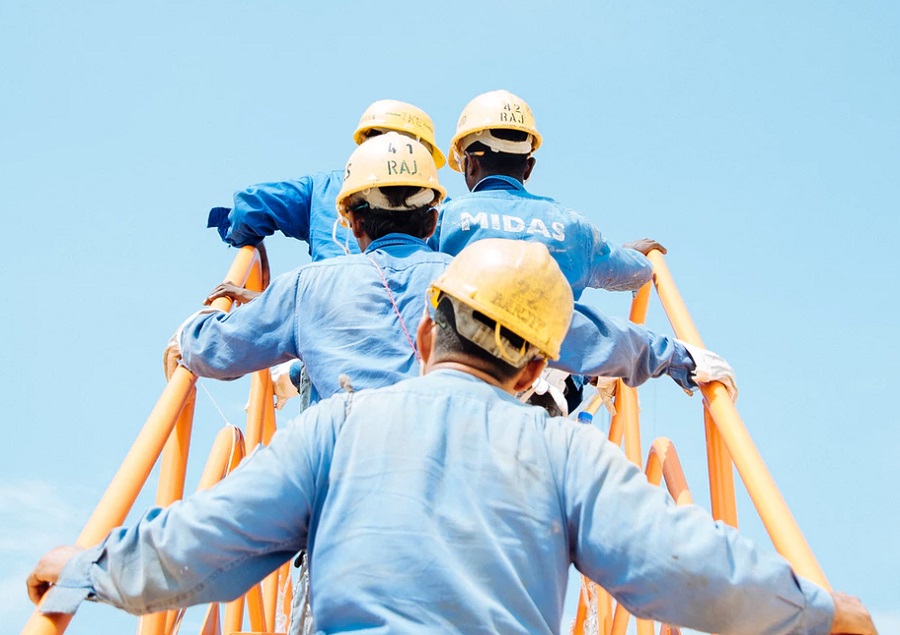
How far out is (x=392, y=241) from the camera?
3.83 meters

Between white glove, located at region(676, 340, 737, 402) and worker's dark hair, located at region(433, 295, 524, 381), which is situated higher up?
worker's dark hair, located at region(433, 295, 524, 381)

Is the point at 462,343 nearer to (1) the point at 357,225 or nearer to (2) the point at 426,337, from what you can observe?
(2) the point at 426,337

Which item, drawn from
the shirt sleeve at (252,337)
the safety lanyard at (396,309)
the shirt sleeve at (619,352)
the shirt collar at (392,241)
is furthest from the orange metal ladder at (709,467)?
the shirt sleeve at (252,337)

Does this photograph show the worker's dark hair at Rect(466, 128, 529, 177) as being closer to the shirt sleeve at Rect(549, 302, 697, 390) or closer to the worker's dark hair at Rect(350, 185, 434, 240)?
the shirt sleeve at Rect(549, 302, 697, 390)

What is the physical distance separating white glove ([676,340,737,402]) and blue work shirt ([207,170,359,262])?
1.87 m

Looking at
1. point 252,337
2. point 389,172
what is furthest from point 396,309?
point 389,172

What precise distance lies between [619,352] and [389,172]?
3.60ft

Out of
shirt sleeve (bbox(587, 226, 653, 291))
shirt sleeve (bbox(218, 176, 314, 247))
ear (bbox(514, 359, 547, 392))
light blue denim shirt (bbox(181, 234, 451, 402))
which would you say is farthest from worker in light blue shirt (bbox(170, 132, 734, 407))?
shirt sleeve (bbox(218, 176, 314, 247))

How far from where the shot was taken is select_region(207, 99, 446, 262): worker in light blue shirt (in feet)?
17.9

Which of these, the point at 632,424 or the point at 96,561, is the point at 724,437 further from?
the point at 96,561

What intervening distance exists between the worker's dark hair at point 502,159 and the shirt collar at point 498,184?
0.38ft

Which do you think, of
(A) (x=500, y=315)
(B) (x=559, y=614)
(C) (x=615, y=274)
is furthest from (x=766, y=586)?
(C) (x=615, y=274)

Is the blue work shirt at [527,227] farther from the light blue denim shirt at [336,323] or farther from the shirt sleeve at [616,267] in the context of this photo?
the light blue denim shirt at [336,323]

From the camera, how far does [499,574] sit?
6.85ft
